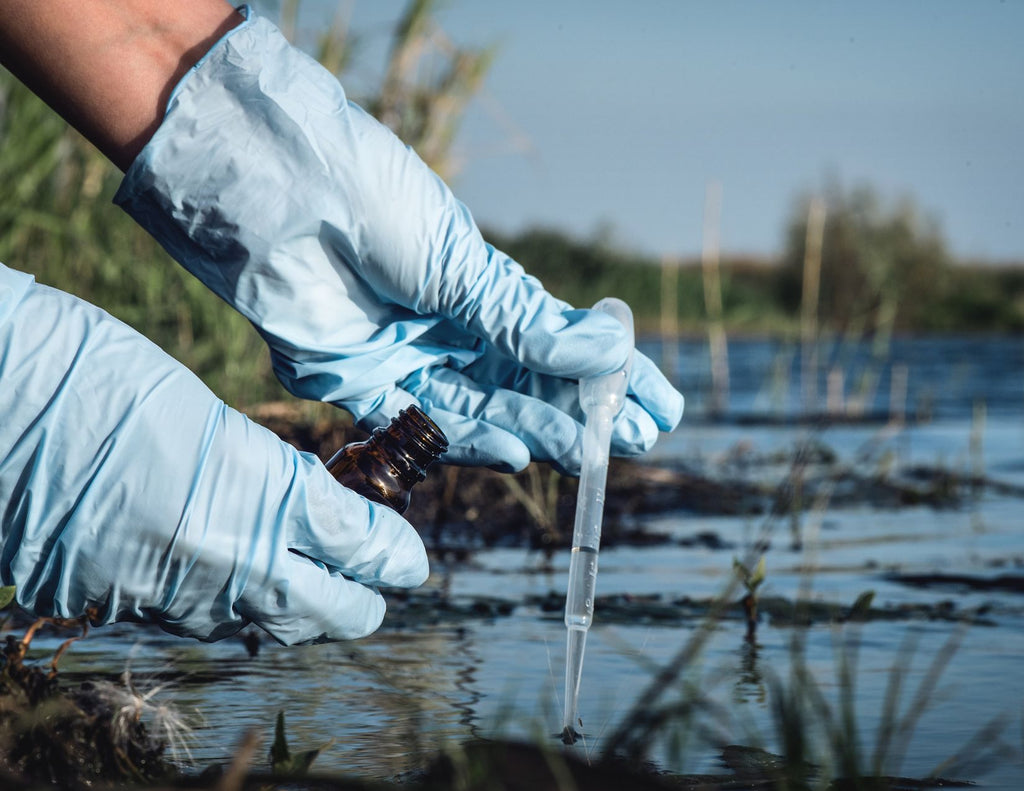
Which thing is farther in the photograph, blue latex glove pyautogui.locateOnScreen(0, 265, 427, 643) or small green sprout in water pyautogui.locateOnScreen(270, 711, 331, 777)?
blue latex glove pyautogui.locateOnScreen(0, 265, 427, 643)

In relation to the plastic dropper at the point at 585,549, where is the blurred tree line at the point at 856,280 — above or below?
above

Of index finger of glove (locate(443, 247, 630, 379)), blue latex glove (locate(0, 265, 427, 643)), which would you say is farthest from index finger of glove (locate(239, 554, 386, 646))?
index finger of glove (locate(443, 247, 630, 379))

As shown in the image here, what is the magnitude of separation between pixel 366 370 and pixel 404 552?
1.13 feet

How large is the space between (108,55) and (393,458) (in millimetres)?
770

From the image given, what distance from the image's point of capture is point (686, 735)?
139cm

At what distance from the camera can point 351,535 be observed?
186 centimetres

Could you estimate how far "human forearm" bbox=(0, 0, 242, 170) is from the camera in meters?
1.85

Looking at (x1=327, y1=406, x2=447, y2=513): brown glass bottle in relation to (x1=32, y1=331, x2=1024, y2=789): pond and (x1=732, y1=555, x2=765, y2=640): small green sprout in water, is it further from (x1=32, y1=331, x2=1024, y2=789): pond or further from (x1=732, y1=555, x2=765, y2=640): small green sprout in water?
(x1=732, y1=555, x2=765, y2=640): small green sprout in water

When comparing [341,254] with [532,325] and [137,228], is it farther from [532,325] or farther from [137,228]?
[137,228]

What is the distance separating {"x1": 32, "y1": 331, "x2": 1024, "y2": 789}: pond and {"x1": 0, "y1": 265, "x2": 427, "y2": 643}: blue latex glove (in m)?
0.17

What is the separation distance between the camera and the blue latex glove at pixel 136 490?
168 centimetres

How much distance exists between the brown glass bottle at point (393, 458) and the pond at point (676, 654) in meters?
0.28

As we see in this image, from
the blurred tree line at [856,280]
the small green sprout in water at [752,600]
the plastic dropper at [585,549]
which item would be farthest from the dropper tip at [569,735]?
the blurred tree line at [856,280]

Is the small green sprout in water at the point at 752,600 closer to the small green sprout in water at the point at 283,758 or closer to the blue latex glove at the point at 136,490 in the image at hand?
the blue latex glove at the point at 136,490
